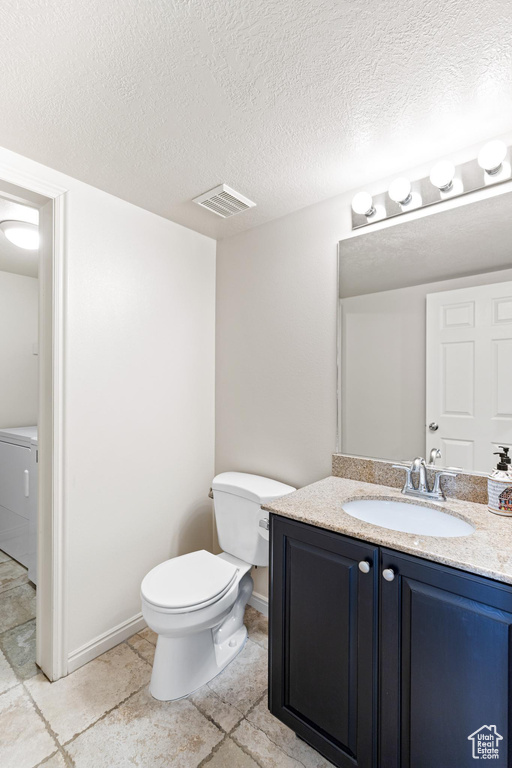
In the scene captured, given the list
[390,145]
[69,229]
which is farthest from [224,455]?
[390,145]

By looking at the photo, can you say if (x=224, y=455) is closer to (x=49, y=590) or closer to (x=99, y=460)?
(x=99, y=460)

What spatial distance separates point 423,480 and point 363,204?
1223 millimetres

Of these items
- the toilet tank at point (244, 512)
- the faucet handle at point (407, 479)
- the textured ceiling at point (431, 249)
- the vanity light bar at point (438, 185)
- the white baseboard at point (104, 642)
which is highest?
the vanity light bar at point (438, 185)

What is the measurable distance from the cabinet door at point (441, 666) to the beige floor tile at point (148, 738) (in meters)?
0.70

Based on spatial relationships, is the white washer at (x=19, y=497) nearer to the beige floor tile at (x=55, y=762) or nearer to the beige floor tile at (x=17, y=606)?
the beige floor tile at (x=17, y=606)

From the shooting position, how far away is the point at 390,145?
4.75 feet

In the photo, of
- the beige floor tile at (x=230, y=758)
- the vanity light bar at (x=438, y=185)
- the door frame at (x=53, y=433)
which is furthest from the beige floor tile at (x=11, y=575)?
the vanity light bar at (x=438, y=185)

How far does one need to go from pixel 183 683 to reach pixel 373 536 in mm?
1160

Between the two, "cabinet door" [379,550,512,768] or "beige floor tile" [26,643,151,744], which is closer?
"cabinet door" [379,550,512,768]

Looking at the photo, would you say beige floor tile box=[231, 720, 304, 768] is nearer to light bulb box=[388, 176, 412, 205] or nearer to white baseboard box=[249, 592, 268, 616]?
white baseboard box=[249, 592, 268, 616]

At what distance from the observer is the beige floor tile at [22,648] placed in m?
1.70

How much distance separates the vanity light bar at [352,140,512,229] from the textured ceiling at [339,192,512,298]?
6 centimetres

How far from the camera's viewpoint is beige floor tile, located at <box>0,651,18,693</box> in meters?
1.60

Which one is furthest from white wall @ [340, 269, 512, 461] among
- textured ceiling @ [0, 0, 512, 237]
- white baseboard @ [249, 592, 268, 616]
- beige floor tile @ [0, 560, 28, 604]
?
beige floor tile @ [0, 560, 28, 604]
